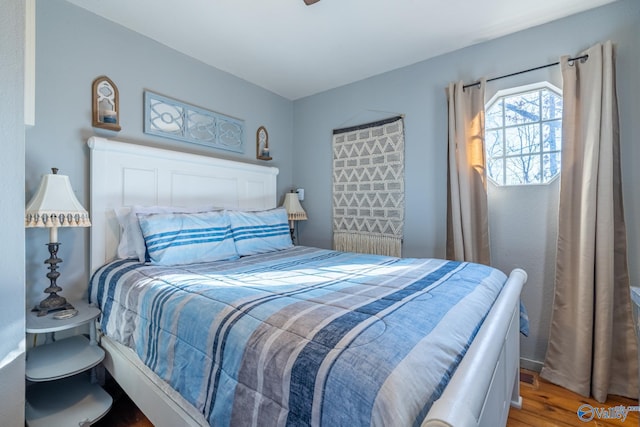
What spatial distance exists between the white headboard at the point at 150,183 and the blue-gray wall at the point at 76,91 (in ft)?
0.34

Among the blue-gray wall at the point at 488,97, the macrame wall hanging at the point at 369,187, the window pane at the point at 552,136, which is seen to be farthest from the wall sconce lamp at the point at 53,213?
the window pane at the point at 552,136

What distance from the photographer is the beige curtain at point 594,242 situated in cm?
177

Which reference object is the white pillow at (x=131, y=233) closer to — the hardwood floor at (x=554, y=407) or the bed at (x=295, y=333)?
the bed at (x=295, y=333)

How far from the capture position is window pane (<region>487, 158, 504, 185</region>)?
226 cm

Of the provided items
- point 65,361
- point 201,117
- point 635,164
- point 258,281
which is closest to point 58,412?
point 65,361

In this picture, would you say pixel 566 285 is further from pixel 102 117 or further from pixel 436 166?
pixel 102 117

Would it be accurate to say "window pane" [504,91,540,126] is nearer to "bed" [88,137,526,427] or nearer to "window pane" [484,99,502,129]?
"window pane" [484,99,502,129]

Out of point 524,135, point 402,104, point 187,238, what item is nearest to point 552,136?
point 524,135

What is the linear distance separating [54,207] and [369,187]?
2305 millimetres

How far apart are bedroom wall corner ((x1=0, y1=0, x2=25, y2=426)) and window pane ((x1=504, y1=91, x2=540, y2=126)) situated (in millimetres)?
2882

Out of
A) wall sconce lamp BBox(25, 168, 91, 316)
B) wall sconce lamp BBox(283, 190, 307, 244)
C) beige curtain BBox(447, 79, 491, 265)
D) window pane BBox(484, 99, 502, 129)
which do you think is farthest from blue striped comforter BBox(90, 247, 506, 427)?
wall sconce lamp BBox(283, 190, 307, 244)

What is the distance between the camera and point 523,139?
219 centimetres

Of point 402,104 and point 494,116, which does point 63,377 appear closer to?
point 402,104

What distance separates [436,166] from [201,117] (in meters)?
2.09
